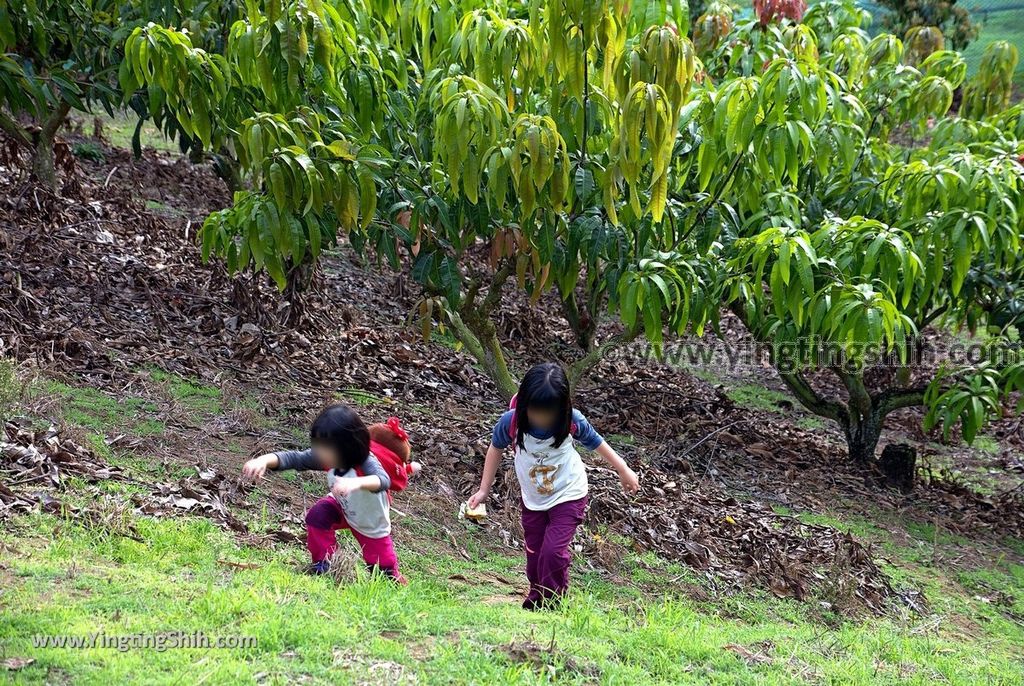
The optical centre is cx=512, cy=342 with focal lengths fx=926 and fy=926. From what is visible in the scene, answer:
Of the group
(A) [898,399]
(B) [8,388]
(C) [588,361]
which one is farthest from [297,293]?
(A) [898,399]

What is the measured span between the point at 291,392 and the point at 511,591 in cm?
257

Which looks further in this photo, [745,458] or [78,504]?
[745,458]

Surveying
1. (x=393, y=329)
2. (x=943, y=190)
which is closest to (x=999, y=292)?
(x=943, y=190)

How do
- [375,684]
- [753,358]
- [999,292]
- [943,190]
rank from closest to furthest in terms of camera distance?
[375,684] → [943,190] → [999,292] → [753,358]

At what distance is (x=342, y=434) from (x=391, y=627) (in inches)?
27.1

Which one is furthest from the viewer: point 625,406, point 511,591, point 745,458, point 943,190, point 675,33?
point 625,406

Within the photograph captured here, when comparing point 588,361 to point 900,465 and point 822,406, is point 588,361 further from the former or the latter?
point 900,465

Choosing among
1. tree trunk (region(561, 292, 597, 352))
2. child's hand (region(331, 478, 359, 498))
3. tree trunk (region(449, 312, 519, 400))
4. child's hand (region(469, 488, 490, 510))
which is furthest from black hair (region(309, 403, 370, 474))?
tree trunk (region(561, 292, 597, 352))

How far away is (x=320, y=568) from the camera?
361cm

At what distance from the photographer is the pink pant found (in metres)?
3.60

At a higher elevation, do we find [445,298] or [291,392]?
[445,298]

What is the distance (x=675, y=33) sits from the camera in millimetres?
3842

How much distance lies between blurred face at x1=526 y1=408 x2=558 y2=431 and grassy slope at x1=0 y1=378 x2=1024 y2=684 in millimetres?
688

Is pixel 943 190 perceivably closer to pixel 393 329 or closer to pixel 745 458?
pixel 745 458
